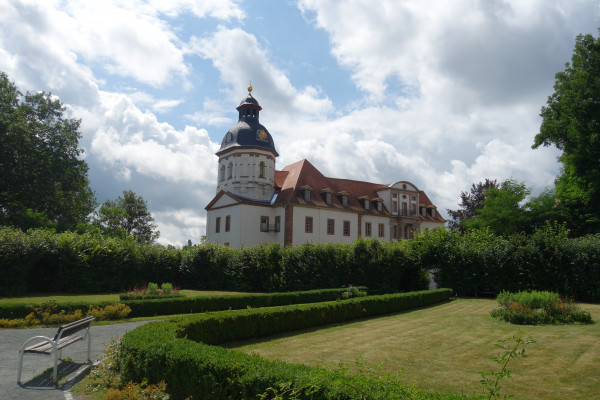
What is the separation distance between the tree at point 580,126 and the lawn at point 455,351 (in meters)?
18.3

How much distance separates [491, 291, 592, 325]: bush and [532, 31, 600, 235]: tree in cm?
1828

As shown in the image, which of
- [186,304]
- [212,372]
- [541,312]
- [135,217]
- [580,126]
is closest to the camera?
[212,372]

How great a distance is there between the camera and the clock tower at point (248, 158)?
150 ft

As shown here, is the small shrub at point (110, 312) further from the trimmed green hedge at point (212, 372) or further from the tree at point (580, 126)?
the tree at point (580, 126)

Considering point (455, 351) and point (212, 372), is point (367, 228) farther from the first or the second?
point (212, 372)

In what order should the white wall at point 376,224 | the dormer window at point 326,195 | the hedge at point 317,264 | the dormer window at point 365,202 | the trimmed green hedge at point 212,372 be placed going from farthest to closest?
the dormer window at point 365,202
the white wall at point 376,224
the dormer window at point 326,195
the hedge at point 317,264
the trimmed green hedge at point 212,372

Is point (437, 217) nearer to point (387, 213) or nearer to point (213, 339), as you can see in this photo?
point (387, 213)

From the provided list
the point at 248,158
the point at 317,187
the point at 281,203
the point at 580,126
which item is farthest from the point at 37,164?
the point at 580,126

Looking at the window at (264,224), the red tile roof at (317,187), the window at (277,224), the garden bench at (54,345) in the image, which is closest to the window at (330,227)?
the red tile roof at (317,187)

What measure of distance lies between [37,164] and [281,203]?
23.3 m

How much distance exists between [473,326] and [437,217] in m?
44.8

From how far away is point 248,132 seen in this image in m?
46.9

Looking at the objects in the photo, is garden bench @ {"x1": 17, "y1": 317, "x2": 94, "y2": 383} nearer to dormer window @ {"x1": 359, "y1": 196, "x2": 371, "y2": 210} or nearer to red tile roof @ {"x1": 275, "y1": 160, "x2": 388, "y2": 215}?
red tile roof @ {"x1": 275, "y1": 160, "x2": 388, "y2": 215}

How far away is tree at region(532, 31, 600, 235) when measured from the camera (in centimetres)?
2853
